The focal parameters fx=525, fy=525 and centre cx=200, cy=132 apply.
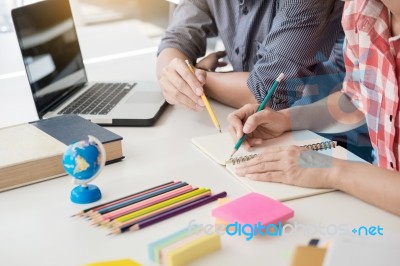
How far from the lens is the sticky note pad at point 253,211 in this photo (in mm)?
736

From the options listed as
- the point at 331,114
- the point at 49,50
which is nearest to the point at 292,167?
the point at 331,114

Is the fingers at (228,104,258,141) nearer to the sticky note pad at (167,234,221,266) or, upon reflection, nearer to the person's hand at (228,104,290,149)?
the person's hand at (228,104,290,149)

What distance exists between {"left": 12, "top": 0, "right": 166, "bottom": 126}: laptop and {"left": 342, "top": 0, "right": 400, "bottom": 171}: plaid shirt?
469 mm

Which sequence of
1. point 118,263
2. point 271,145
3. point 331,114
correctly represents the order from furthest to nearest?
point 331,114, point 271,145, point 118,263

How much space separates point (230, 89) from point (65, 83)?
1.42 feet

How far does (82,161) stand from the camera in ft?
2.72

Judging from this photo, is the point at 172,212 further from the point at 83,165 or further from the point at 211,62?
the point at 211,62

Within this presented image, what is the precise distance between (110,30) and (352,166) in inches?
59.2

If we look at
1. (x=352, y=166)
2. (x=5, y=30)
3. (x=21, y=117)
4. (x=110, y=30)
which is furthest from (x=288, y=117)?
(x=5, y=30)

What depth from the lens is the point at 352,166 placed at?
86cm

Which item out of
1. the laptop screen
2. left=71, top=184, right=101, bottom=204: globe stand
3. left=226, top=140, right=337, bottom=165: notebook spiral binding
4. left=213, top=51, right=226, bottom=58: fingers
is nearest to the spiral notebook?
left=226, top=140, right=337, bottom=165: notebook spiral binding

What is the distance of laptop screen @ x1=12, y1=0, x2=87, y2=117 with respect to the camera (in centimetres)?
122

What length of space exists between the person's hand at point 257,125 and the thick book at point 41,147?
0.24 m

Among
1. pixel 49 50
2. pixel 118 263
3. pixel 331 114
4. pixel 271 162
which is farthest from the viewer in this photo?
pixel 49 50
